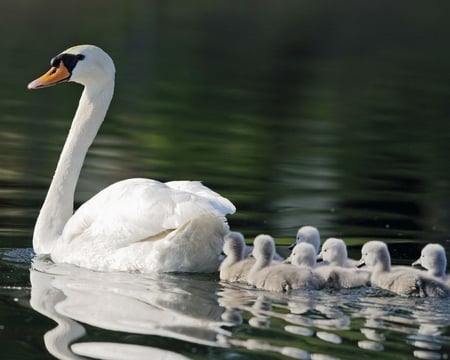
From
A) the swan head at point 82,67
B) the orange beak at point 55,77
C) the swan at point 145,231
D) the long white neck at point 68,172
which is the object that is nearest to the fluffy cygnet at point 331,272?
the swan at point 145,231

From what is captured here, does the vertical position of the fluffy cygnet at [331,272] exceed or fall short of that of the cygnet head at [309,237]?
it falls short

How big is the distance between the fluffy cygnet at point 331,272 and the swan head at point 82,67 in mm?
2678

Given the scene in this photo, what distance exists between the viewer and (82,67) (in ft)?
38.6

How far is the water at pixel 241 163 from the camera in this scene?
859cm

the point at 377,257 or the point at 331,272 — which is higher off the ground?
the point at 377,257

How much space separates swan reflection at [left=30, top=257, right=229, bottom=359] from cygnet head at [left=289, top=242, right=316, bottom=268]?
64 centimetres


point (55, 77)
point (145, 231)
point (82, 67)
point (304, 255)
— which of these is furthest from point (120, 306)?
point (55, 77)

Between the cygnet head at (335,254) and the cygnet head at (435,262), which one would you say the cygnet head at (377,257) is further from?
the cygnet head at (435,262)

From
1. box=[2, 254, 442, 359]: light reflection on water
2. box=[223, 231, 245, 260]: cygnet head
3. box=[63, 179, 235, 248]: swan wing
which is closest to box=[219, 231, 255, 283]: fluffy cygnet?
box=[223, 231, 245, 260]: cygnet head

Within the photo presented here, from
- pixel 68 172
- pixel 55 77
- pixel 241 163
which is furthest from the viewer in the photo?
pixel 241 163

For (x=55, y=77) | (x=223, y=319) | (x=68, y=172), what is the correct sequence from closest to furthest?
(x=223, y=319) → (x=68, y=172) → (x=55, y=77)

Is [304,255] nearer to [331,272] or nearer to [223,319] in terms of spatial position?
[331,272]

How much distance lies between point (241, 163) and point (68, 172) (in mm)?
5304

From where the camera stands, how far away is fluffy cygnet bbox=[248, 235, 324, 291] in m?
9.73
